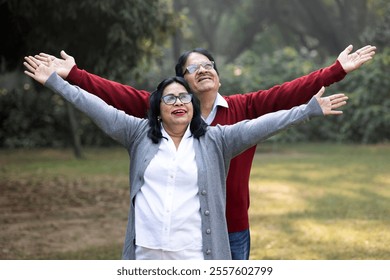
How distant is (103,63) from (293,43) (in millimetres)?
29900

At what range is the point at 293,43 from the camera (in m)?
37.7

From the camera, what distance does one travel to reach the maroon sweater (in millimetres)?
3600

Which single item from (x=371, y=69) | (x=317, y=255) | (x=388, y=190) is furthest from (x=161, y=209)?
(x=371, y=69)

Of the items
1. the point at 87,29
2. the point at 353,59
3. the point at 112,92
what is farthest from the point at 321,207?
the point at 112,92

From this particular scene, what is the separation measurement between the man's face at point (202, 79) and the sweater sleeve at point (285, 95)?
167 mm

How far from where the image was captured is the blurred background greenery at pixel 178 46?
29.1 ft

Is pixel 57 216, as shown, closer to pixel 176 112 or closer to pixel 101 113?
pixel 101 113

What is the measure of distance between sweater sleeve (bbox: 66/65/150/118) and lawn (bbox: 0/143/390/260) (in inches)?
134

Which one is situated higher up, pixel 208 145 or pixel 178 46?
pixel 178 46

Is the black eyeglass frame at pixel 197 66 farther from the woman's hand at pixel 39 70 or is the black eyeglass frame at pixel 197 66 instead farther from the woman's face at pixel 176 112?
the woman's hand at pixel 39 70

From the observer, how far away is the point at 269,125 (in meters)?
3.11

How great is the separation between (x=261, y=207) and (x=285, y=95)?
631 centimetres

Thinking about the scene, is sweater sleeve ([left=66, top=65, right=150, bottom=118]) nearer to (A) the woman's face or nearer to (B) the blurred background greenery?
(A) the woman's face

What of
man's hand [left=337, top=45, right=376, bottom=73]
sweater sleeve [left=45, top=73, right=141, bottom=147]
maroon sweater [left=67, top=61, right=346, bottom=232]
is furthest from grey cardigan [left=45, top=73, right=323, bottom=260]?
man's hand [left=337, top=45, right=376, bottom=73]
